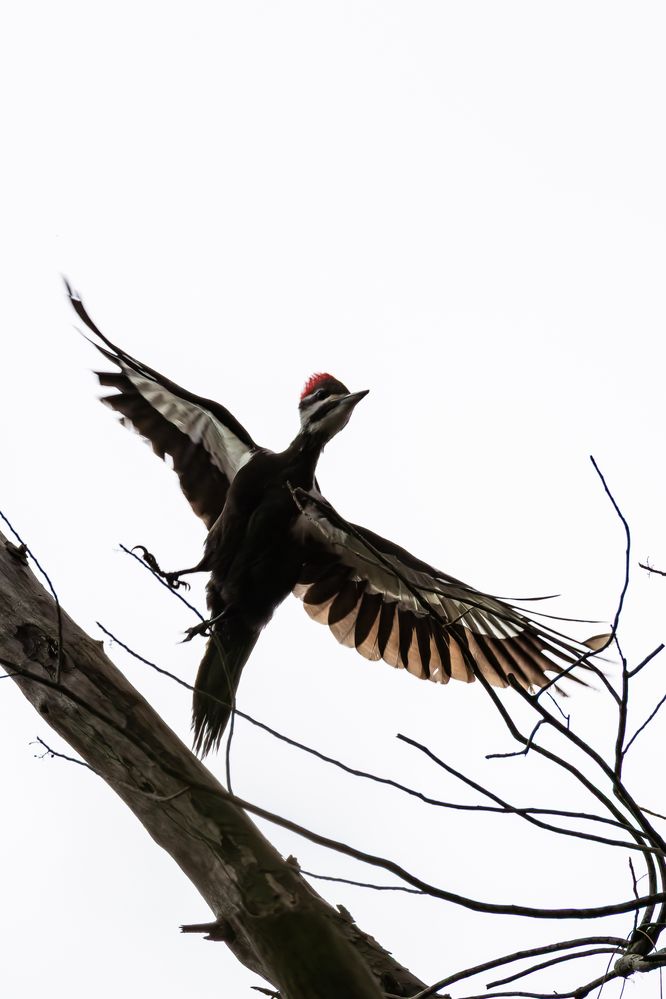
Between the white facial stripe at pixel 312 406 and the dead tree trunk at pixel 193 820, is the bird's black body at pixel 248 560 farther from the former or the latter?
the dead tree trunk at pixel 193 820

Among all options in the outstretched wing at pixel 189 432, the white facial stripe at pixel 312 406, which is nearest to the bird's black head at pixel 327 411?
the white facial stripe at pixel 312 406

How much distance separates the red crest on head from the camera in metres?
5.11

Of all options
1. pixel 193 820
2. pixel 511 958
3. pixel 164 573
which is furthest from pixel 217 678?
pixel 511 958

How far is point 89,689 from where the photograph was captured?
269cm

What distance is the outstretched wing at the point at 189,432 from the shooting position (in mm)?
4836

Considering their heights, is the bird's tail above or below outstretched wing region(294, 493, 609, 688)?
below

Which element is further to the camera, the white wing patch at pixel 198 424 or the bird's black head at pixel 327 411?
the white wing patch at pixel 198 424

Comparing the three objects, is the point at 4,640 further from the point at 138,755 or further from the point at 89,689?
the point at 138,755

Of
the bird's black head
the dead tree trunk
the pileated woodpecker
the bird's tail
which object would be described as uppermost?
the bird's black head

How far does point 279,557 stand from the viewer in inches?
177

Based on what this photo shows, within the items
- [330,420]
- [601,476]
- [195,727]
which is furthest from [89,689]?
[330,420]

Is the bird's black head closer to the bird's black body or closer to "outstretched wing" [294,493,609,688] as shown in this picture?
the bird's black body

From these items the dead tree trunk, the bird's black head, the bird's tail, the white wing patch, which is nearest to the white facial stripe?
the bird's black head

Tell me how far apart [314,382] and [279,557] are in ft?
3.72
